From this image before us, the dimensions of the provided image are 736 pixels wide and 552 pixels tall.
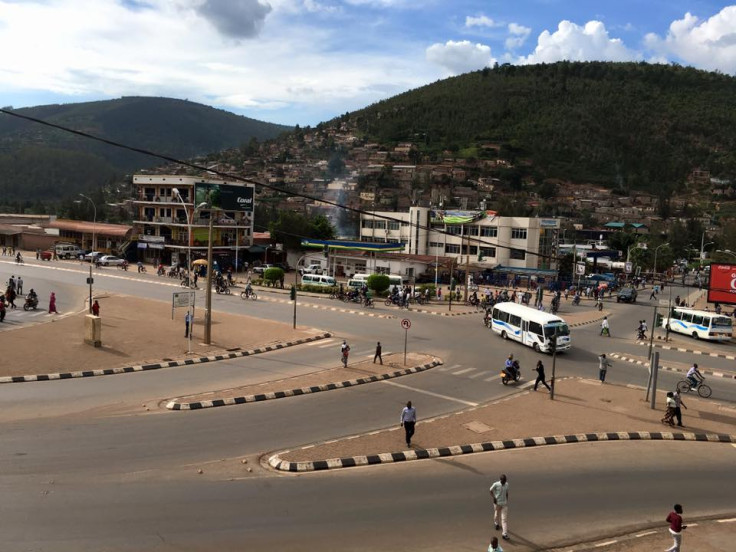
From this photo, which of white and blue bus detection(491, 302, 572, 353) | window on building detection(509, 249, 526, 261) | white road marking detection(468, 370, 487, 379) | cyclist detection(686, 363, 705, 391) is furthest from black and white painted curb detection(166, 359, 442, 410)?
window on building detection(509, 249, 526, 261)

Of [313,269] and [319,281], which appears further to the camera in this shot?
[313,269]

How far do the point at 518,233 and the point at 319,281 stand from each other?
87.2 feet

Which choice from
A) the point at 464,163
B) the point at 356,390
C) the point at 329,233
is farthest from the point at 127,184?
the point at 356,390

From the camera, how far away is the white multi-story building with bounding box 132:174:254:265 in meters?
66.4

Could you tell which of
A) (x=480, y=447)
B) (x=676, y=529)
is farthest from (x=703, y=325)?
(x=676, y=529)

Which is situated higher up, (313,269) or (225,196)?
(225,196)

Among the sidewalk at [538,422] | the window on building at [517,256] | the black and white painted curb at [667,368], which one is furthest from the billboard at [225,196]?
the sidewalk at [538,422]

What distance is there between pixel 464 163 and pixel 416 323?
14809 cm

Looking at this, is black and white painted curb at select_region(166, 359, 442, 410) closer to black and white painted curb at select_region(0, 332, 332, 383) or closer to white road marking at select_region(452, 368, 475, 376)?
white road marking at select_region(452, 368, 475, 376)

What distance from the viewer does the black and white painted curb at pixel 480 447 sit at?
1348cm

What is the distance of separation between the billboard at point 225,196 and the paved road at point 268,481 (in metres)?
47.1

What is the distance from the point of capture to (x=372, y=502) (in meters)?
11.7

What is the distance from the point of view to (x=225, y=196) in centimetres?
6825

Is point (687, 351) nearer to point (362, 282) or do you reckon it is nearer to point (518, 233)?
point (362, 282)
